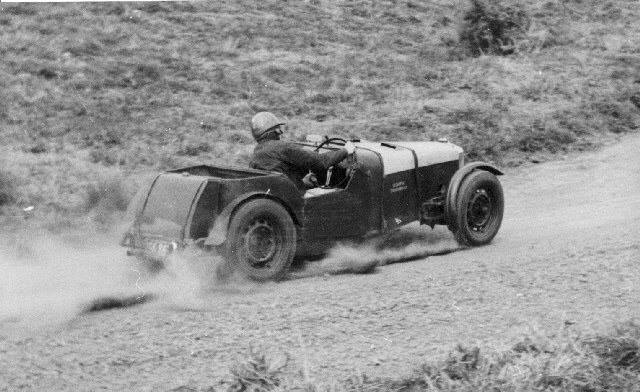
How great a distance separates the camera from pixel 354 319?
716 centimetres

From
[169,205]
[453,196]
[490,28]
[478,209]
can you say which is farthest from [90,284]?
[490,28]

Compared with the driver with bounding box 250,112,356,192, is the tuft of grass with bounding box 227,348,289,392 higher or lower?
lower

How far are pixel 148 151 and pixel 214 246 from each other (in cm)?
671

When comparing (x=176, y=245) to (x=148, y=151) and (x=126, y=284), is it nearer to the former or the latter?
(x=126, y=284)

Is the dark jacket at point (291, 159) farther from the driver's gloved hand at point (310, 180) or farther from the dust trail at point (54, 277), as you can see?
the dust trail at point (54, 277)

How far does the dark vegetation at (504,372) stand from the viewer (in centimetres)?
573

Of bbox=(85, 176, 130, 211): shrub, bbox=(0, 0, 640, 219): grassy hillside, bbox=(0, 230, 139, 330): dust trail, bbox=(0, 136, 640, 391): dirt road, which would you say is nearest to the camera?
bbox=(0, 136, 640, 391): dirt road

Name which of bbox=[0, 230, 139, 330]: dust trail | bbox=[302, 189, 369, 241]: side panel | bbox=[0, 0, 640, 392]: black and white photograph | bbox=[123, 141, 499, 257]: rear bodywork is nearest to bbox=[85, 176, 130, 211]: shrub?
bbox=[0, 0, 640, 392]: black and white photograph

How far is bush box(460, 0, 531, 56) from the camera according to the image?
21.6 metres

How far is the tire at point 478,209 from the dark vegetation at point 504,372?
3277mm

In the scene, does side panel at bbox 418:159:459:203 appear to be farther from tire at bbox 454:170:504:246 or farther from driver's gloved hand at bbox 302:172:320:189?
driver's gloved hand at bbox 302:172:320:189

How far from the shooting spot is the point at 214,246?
802 cm

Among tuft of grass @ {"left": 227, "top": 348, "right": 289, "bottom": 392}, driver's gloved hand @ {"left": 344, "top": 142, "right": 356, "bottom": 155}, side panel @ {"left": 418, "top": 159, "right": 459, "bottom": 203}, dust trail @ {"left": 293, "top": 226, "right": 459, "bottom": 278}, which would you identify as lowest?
tuft of grass @ {"left": 227, "top": 348, "right": 289, "bottom": 392}

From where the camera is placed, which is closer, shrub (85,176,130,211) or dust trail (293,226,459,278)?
dust trail (293,226,459,278)
